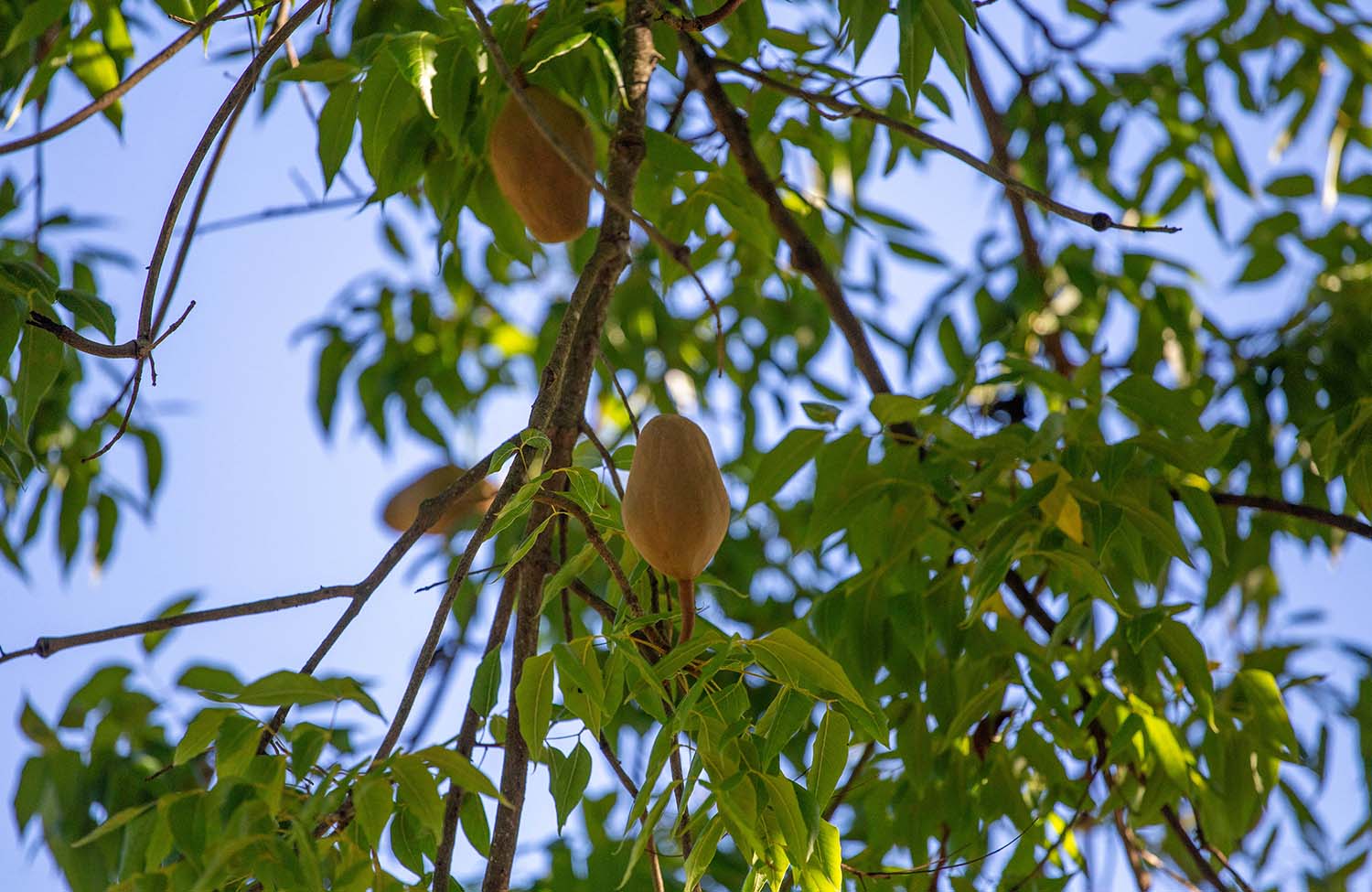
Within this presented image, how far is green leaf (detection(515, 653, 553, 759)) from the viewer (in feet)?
2.30

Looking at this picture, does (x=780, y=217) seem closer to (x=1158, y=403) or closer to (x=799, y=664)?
(x=1158, y=403)

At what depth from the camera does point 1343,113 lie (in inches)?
71.8

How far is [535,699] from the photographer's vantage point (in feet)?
2.31

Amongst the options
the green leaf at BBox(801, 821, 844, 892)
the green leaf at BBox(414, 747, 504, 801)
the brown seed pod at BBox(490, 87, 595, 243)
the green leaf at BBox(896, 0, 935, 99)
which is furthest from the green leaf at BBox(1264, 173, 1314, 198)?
the green leaf at BBox(414, 747, 504, 801)

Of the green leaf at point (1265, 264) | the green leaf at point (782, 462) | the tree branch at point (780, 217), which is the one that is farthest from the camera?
the green leaf at point (1265, 264)

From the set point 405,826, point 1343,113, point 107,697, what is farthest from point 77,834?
point 1343,113

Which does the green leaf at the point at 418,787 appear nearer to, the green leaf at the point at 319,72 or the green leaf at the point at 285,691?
the green leaf at the point at 285,691

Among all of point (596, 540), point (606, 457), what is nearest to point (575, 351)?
point (606, 457)

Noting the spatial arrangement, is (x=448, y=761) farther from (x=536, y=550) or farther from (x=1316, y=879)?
(x=1316, y=879)

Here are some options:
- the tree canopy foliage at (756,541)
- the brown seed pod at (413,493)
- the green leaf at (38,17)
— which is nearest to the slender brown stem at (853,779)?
the tree canopy foliage at (756,541)

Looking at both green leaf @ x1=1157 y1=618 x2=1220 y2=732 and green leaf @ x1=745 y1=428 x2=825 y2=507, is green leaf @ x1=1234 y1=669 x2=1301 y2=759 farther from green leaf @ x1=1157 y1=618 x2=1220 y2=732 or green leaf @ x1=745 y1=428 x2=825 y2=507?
green leaf @ x1=745 y1=428 x2=825 y2=507

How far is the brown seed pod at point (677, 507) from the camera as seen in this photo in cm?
74

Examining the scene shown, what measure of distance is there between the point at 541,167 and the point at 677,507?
0.35m

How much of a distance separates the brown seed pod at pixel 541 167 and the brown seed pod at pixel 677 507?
11.4 inches
